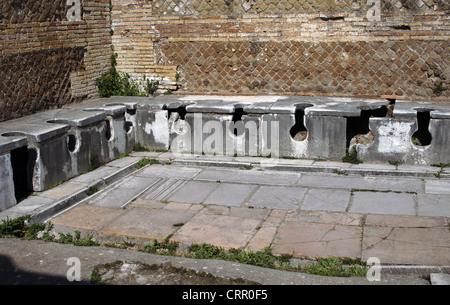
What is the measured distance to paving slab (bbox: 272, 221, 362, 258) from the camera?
15.8ft

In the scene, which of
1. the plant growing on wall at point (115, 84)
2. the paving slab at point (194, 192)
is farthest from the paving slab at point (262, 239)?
the plant growing on wall at point (115, 84)

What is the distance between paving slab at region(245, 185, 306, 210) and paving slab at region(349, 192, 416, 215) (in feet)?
2.18

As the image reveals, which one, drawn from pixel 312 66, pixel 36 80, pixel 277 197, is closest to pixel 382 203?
pixel 277 197

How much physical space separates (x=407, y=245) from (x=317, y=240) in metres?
0.84

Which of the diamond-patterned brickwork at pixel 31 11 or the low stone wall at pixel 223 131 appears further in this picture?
the diamond-patterned brickwork at pixel 31 11

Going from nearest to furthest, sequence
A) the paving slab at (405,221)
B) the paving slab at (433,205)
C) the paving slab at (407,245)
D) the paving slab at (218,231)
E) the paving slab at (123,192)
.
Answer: the paving slab at (407,245), the paving slab at (218,231), the paving slab at (405,221), the paving slab at (433,205), the paving slab at (123,192)

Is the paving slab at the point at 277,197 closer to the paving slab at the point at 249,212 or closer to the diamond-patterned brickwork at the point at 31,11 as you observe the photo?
the paving slab at the point at 249,212

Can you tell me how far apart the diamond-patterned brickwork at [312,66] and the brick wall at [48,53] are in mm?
1277

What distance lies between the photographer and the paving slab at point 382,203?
5734 mm

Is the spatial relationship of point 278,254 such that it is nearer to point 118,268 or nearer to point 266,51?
point 118,268

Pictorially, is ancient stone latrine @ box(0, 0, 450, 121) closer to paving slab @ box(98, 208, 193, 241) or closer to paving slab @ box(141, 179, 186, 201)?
paving slab @ box(141, 179, 186, 201)

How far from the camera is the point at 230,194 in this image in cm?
650

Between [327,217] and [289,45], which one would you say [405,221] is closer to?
[327,217]
